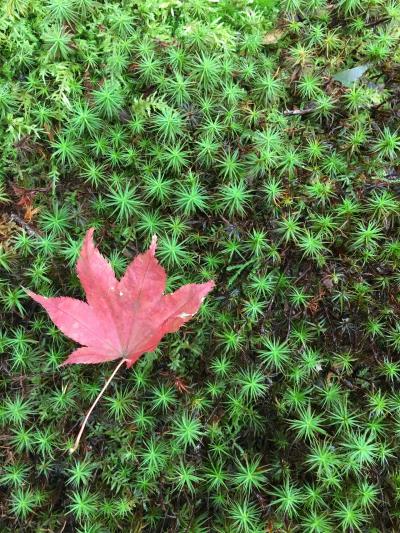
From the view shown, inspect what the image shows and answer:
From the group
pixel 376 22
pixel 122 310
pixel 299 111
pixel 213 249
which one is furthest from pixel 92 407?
pixel 376 22

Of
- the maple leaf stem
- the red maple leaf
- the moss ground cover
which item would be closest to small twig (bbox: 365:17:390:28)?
the moss ground cover

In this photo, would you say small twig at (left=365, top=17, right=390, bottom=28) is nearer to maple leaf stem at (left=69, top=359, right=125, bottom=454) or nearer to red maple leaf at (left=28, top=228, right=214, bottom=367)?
red maple leaf at (left=28, top=228, right=214, bottom=367)

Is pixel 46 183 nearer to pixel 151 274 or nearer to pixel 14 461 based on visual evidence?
pixel 151 274

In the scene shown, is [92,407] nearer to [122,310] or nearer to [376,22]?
[122,310]

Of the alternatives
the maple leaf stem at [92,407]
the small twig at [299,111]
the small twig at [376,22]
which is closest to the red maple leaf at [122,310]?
the maple leaf stem at [92,407]

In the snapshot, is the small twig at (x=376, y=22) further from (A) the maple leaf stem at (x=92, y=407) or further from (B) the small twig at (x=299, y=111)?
(A) the maple leaf stem at (x=92, y=407)
